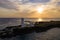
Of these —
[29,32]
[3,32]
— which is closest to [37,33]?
[29,32]

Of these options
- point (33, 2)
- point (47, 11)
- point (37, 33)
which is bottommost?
point (37, 33)

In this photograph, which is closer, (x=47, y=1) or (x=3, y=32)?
(x=3, y=32)

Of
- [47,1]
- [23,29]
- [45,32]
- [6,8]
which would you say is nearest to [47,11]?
[47,1]

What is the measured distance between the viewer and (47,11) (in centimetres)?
299

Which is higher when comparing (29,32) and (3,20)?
(3,20)

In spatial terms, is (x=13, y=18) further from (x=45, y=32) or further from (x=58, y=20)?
(x=58, y=20)

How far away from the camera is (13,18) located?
2916mm

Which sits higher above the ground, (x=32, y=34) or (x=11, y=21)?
(x=11, y=21)

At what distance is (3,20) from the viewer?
2.82m

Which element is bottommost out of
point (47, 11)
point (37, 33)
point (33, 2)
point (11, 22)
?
point (37, 33)

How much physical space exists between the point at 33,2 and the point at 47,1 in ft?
1.00

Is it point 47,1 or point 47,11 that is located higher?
point 47,1

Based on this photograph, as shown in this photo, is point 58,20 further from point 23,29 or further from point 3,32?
point 3,32

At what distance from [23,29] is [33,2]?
2.03 feet
